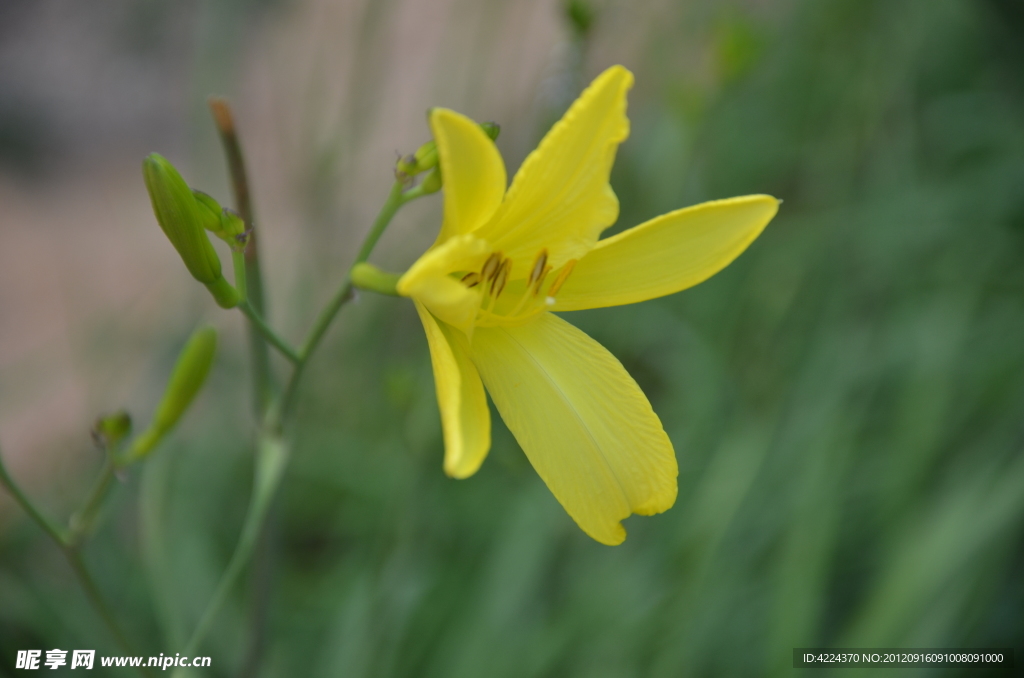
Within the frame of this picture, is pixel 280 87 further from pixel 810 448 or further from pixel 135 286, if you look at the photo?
pixel 810 448

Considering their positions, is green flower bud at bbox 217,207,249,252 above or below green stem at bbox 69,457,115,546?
above

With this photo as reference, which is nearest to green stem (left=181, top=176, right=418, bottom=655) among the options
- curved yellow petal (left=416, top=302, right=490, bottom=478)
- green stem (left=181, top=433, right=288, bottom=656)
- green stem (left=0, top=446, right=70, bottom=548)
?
green stem (left=181, top=433, right=288, bottom=656)

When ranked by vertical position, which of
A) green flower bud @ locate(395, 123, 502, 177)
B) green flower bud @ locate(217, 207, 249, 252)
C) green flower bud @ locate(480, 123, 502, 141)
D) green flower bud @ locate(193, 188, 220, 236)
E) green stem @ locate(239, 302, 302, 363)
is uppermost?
green flower bud @ locate(480, 123, 502, 141)

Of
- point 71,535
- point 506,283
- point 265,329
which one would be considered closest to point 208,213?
point 265,329

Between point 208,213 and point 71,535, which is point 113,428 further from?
point 208,213

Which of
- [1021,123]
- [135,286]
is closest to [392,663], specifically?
[135,286]

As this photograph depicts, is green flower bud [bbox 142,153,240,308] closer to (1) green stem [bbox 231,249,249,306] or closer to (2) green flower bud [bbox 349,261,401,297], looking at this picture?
(1) green stem [bbox 231,249,249,306]

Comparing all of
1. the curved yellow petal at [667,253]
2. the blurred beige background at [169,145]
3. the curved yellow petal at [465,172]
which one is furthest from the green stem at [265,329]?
the blurred beige background at [169,145]

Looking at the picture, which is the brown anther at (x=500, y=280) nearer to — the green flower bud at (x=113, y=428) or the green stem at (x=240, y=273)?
the green stem at (x=240, y=273)
